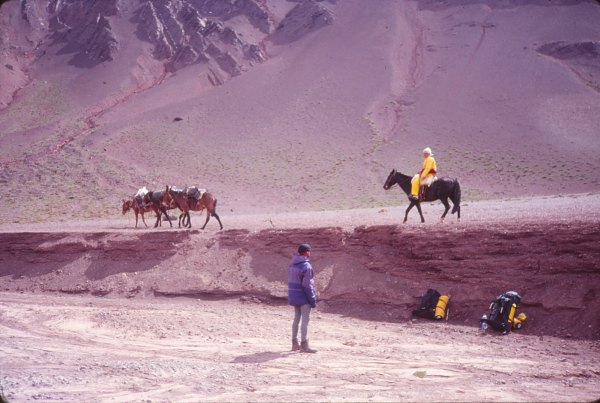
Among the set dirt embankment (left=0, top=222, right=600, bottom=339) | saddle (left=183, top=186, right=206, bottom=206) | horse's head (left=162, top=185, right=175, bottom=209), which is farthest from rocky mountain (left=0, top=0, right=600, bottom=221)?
dirt embankment (left=0, top=222, right=600, bottom=339)

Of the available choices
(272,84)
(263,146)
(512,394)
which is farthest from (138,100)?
(512,394)

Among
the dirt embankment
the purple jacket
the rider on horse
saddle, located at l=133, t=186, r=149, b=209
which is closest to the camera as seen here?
the purple jacket

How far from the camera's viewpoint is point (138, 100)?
68.6 meters

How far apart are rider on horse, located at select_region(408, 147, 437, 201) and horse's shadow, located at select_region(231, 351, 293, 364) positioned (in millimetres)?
8928

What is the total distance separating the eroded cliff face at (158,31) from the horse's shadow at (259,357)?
2560 inches

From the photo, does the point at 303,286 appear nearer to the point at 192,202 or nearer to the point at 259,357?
the point at 259,357

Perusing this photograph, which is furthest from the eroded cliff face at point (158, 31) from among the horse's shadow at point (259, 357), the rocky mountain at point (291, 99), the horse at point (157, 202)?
the horse's shadow at point (259, 357)

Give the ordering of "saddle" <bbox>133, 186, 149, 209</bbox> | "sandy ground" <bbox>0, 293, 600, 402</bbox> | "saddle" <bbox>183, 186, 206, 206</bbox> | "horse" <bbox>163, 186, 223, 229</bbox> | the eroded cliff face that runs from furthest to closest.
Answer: the eroded cliff face, "saddle" <bbox>133, 186, 149, 209</bbox>, "saddle" <bbox>183, 186, 206, 206</bbox>, "horse" <bbox>163, 186, 223, 229</bbox>, "sandy ground" <bbox>0, 293, 600, 402</bbox>

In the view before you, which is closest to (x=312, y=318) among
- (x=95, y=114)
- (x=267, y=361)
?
(x=267, y=361)

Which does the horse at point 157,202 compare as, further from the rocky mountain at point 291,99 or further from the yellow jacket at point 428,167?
the rocky mountain at point 291,99

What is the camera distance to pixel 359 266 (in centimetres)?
1588

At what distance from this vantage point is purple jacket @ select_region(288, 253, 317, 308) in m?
10.1

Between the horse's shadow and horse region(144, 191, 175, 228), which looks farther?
horse region(144, 191, 175, 228)

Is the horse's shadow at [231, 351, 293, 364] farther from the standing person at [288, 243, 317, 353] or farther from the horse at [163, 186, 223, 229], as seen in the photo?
the horse at [163, 186, 223, 229]
